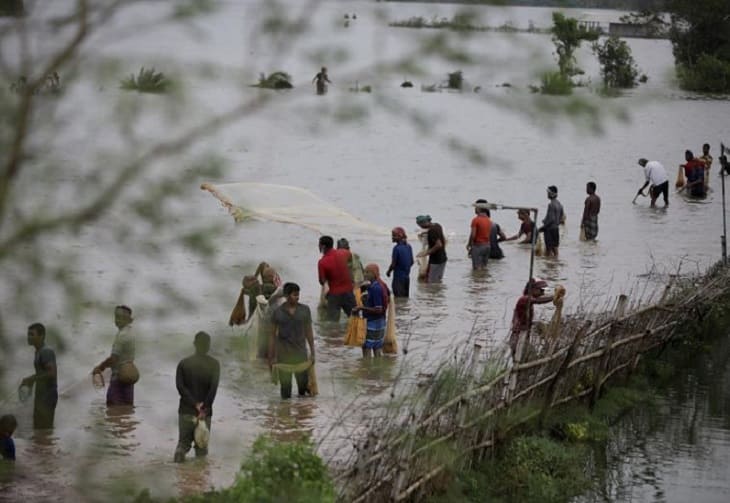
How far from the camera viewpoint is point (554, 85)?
3.63 meters

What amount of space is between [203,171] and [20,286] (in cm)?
62

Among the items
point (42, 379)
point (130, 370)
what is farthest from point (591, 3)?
point (42, 379)

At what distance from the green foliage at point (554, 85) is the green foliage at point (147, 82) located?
1.08 metres

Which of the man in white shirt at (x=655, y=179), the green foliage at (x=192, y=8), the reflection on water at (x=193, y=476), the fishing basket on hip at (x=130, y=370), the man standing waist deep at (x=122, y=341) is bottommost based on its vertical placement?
the reflection on water at (x=193, y=476)

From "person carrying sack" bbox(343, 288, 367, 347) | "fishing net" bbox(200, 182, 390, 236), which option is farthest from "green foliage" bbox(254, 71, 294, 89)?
"fishing net" bbox(200, 182, 390, 236)

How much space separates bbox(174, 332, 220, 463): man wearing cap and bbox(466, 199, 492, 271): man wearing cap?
12.4 m

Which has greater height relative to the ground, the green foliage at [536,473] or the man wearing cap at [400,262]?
the man wearing cap at [400,262]

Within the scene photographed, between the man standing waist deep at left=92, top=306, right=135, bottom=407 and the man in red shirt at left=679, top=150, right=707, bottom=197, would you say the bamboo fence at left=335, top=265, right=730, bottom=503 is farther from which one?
the man in red shirt at left=679, top=150, right=707, bottom=197

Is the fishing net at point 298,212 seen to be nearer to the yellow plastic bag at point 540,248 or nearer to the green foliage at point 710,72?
the yellow plastic bag at point 540,248

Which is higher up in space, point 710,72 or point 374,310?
point 710,72

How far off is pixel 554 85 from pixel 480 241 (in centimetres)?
2055

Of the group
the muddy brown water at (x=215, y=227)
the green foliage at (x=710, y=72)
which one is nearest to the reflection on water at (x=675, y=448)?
the muddy brown water at (x=215, y=227)

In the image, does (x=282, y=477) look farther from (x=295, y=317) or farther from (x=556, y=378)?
(x=556, y=378)

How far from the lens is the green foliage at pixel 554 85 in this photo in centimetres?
363
